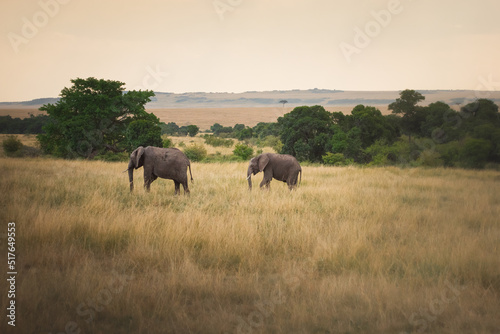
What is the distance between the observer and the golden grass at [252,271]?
3.38 metres

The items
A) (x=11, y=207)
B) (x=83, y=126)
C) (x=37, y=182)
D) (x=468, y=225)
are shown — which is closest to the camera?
(x=11, y=207)

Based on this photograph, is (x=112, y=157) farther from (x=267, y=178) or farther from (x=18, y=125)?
(x=18, y=125)

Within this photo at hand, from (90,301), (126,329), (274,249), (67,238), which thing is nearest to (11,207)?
(67,238)

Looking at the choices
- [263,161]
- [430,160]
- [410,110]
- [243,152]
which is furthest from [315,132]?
[263,161]

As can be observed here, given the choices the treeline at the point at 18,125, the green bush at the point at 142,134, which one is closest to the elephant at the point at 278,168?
the green bush at the point at 142,134

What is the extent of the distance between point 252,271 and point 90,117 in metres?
21.2

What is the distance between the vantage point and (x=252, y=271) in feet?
15.3

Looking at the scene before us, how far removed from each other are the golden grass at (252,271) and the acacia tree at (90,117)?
1517 cm

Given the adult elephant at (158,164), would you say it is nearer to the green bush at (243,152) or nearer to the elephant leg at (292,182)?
the elephant leg at (292,182)

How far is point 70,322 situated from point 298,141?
980 inches

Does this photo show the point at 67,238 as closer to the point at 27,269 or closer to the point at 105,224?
the point at 105,224

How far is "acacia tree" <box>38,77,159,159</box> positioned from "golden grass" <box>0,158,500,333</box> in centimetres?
1517

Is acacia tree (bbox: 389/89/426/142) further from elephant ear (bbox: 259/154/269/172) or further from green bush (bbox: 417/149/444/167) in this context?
elephant ear (bbox: 259/154/269/172)

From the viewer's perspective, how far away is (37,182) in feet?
33.1
